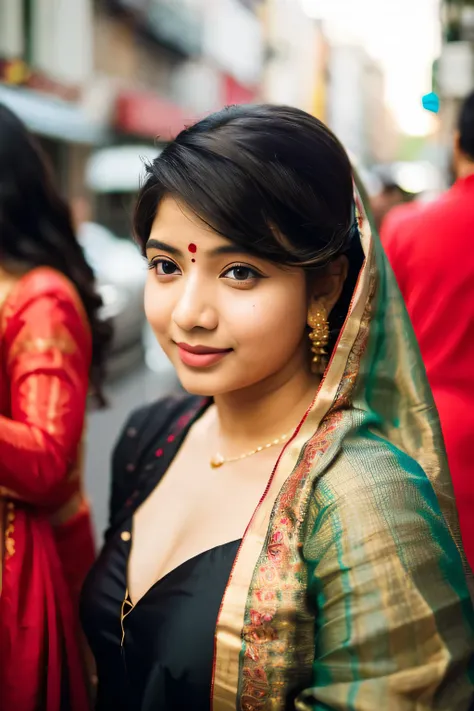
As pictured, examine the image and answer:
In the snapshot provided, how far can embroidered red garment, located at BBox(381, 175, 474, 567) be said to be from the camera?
1995 mm

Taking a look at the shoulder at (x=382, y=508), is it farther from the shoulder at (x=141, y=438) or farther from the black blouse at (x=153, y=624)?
the shoulder at (x=141, y=438)

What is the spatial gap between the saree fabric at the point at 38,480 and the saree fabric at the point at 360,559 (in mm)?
504

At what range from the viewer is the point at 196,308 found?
1.25m

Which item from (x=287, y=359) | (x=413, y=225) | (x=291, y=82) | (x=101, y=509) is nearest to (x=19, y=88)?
(x=101, y=509)

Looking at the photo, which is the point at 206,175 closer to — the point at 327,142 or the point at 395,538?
the point at 327,142

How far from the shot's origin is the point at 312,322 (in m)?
1.33

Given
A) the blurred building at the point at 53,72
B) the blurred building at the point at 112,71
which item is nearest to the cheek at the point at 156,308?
the blurred building at the point at 112,71

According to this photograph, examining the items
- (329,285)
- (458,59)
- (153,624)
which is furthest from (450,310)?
(458,59)

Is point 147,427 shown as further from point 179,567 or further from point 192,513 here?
point 179,567

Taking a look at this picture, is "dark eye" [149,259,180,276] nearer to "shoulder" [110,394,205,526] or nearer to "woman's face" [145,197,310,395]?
"woman's face" [145,197,310,395]

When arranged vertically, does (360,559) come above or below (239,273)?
below

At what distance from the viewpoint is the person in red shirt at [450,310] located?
2.00m

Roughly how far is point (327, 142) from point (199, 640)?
2.61 feet

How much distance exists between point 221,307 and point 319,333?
19cm
